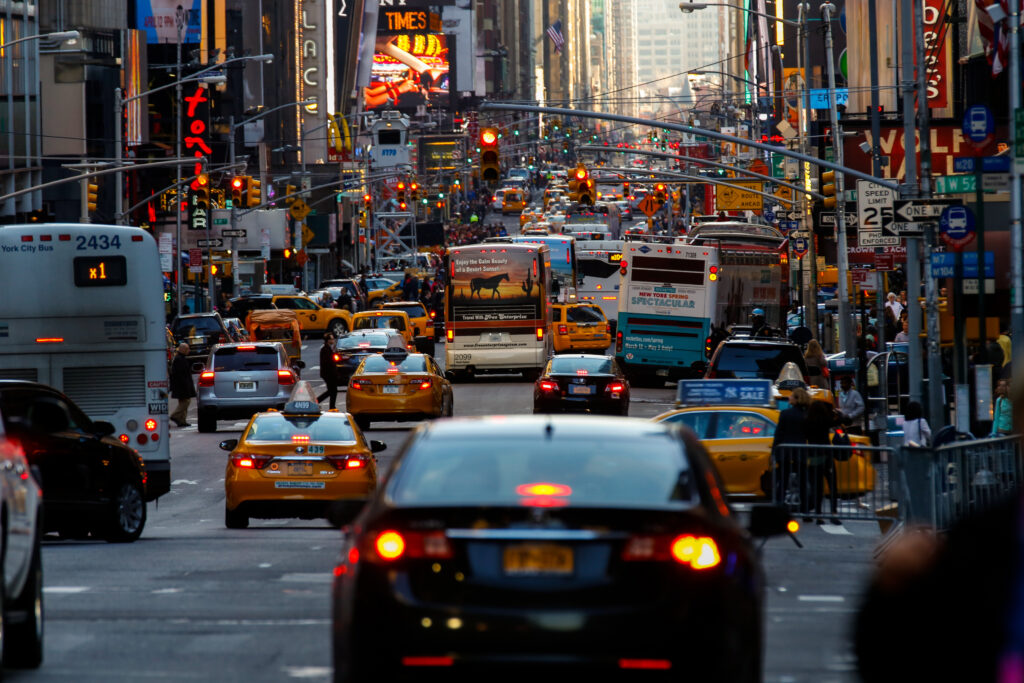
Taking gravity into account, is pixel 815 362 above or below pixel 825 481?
above

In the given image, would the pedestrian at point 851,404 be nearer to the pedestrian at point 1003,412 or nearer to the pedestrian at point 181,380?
the pedestrian at point 1003,412

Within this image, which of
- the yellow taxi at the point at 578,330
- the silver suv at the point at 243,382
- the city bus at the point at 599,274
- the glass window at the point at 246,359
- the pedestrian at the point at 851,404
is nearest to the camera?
the pedestrian at the point at 851,404

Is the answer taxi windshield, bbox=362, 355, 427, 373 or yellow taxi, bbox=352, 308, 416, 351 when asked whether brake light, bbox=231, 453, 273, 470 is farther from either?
yellow taxi, bbox=352, 308, 416, 351

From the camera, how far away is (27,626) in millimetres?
8906

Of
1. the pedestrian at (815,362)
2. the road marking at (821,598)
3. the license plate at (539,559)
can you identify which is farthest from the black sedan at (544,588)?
the pedestrian at (815,362)

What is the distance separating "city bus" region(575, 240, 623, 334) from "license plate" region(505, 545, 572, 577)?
5542cm

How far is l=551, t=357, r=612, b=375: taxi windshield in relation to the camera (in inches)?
1266

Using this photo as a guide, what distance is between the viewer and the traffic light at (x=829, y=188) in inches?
1420

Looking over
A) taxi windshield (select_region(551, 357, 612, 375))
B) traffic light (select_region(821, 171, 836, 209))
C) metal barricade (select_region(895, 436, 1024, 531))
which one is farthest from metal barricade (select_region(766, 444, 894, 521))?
traffic light (select_region(821, 171, 836, 209))

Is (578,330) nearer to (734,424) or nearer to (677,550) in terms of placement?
(734,424)

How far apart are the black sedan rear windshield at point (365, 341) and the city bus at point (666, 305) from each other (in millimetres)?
A: 6106

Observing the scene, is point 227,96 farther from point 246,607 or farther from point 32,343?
point 246,607

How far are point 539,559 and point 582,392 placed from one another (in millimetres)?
25309

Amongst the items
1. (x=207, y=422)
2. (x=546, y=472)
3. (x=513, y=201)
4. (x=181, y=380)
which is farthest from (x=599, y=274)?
(x=513, y=201)
